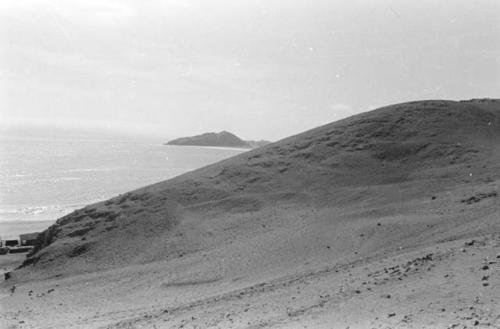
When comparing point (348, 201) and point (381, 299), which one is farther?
point (348, 201)

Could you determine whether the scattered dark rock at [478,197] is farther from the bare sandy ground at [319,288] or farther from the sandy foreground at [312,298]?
the sandy foreground at [312,298]

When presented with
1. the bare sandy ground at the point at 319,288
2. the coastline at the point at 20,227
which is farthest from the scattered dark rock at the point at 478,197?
the coastline at the point at 20,227

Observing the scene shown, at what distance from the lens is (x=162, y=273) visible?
14.4 m

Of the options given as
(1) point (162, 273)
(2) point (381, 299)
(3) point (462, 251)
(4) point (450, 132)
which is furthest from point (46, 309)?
(4) point (450, 132)

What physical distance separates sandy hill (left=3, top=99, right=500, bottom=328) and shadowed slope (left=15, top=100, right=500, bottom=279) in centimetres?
7

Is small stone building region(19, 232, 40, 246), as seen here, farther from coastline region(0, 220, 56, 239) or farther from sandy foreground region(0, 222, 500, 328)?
sandy foreground region(0, 222, 500, 328)

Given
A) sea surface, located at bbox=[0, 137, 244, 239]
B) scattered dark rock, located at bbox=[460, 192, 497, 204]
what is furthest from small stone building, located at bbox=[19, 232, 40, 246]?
scattered dark rock, located at bbox=[460, 192, 497, 204]

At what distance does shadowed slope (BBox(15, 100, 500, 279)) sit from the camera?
51.4 ft

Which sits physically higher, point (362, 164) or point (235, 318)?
point (362, 164)

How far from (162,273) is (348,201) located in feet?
22.2

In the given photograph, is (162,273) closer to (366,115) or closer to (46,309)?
(46,309)

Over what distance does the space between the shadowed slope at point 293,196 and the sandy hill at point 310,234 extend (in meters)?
0.07

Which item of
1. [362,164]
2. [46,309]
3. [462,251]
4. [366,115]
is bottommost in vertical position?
[46,309]

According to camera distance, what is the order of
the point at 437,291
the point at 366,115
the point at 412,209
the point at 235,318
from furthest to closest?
the point at 366,115 → the point at 412,209 → the point at 235,318 → the point at 437,291
